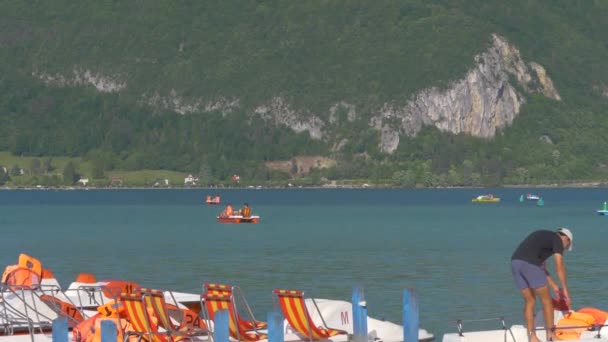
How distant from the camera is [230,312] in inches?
1348

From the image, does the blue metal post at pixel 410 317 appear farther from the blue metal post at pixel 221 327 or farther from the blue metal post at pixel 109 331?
the blue metal post at pixel 109 331

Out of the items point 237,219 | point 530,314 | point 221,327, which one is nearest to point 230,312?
point 221,327

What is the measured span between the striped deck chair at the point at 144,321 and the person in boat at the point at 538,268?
7970 mm

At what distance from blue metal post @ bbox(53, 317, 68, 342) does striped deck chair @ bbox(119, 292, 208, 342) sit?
213 centimetres

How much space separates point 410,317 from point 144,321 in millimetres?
6843

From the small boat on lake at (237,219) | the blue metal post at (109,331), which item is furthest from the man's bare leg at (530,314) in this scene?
the small boat on lake at (237,219)

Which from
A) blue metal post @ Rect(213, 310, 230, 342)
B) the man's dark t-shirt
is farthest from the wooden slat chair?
the man's dark t-shirt

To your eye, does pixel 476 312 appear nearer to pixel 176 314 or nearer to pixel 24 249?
pixel 176 314

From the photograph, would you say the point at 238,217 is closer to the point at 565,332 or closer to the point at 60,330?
the point at 565,332

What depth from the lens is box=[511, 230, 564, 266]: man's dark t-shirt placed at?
1234 inches

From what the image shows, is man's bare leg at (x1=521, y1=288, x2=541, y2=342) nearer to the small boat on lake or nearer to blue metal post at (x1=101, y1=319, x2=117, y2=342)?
blue metal post at (x1=101, y1=319, x2=117, y2=342)

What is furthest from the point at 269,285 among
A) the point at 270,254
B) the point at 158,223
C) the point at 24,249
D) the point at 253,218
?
the point at 158,223

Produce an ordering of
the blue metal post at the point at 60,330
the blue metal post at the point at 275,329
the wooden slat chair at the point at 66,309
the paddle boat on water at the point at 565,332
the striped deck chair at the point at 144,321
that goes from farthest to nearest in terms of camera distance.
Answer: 1. the wooden slat chair at the point at 66,309
2. the striped deck chair at the point at 144,321
3. the paddle boat on water at the point at 565,332
4. the blue metal post at the point at 60,330
5. the blue metal post at the point at 275,329

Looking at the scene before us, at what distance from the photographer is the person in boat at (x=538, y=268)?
31375 millimetres
